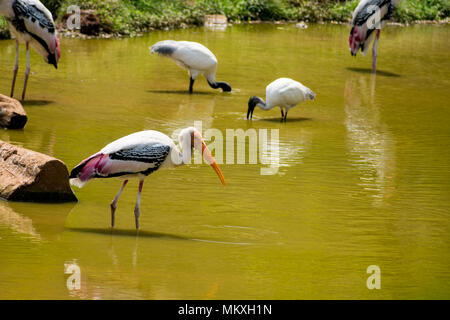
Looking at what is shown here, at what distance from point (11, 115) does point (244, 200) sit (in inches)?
127

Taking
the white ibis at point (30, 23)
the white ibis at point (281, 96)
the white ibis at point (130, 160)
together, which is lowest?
the white ibis at point (281, 96)

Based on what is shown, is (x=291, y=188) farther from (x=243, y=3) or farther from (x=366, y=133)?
(x=243, y=3)

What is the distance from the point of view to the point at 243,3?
72.9ft

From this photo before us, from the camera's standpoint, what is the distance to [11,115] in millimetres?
8773

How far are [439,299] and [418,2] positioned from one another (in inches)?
851

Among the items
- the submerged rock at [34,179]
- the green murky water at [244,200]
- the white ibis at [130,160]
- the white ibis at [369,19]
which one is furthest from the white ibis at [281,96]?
the white ibis at [369,19]

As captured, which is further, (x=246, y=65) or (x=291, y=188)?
(x=246, y=65)

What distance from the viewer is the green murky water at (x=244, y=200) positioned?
5055 millimetres

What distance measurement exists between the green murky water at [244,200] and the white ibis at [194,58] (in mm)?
266

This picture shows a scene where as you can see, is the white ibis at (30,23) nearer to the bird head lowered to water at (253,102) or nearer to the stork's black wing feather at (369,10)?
the bird head lowered to water at (253,102)

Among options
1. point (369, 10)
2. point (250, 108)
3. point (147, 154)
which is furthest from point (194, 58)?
point (147, 154)

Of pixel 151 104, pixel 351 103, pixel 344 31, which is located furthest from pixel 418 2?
pixel 151 104

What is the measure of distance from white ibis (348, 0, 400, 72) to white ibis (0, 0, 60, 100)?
20.8 ft

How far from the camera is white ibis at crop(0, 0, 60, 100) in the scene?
10.2 m
